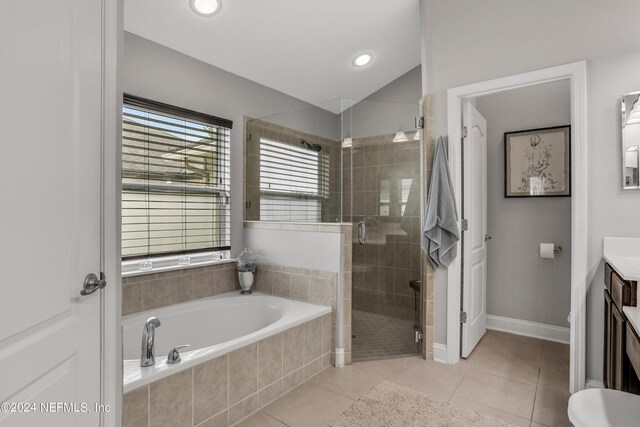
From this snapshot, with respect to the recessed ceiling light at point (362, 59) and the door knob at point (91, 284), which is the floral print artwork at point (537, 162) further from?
the door knob at point (91, 284)

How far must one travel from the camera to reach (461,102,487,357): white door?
2.68 m

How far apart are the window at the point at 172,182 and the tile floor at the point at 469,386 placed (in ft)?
4.68

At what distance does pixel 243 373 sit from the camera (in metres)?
1.91

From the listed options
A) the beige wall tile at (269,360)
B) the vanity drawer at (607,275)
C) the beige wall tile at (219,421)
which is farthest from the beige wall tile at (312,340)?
the vanity drawer at (607,275)

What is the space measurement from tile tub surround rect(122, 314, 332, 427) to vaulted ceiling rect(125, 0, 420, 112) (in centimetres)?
179

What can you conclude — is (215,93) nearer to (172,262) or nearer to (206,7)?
(206,7)

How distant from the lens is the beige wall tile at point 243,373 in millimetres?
1855

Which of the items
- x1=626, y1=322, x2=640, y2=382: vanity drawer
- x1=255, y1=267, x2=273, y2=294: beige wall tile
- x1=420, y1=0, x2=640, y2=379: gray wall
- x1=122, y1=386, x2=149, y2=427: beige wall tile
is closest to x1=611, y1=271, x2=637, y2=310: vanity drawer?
x1=626, y1=322, x2=640, y2=382: vanity drawer

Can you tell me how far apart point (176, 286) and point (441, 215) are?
2091 mm

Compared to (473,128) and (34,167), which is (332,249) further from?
(34,167)

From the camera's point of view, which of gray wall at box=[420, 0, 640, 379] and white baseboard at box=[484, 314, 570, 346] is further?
white baseboard at box=[484, 314, 570, 346]

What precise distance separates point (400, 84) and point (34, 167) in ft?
12.5

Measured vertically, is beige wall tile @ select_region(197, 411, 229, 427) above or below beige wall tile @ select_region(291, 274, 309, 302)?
below

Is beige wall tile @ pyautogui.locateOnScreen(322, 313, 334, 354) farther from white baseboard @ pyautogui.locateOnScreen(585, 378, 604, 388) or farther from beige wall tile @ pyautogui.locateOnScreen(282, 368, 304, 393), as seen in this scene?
white baseboard @ pyautogui.locateOnScreen(585, 378, 604, 388)
